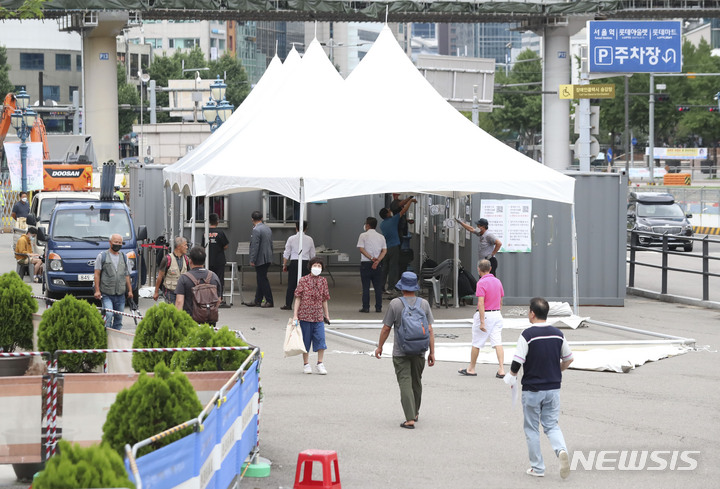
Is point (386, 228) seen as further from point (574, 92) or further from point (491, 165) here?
point (574, 92)

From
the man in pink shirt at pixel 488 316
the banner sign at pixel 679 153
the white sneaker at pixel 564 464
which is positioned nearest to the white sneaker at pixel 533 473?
the white sneaker at pixel 564 464

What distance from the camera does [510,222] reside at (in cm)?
2155

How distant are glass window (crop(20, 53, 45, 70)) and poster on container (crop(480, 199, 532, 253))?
100476 mm

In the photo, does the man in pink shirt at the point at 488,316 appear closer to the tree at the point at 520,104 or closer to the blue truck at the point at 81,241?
the blue truck at the point at 81,241

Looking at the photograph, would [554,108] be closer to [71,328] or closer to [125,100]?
[71,328]

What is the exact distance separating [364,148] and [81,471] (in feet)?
47.1

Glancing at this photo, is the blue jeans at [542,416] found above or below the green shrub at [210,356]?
below

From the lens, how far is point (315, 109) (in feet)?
67.1

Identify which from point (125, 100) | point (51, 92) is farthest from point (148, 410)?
point (51, 92)

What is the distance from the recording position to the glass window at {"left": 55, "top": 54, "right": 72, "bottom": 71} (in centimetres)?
11588

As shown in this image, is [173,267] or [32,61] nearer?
[173,267]

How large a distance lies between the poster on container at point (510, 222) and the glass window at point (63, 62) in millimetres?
101131

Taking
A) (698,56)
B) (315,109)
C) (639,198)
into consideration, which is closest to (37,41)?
(698,56)

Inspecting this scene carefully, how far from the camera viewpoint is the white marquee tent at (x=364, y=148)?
18375 millimetres
